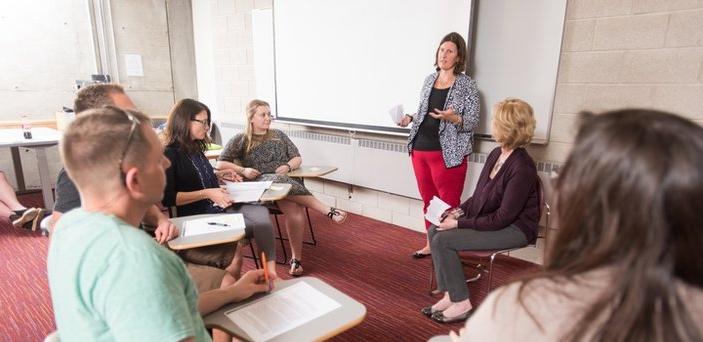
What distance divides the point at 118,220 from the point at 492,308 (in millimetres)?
753

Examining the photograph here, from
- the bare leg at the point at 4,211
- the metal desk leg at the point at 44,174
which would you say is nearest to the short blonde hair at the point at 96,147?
the metal desk leg at the point at 44,174

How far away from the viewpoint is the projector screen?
308 centimetres

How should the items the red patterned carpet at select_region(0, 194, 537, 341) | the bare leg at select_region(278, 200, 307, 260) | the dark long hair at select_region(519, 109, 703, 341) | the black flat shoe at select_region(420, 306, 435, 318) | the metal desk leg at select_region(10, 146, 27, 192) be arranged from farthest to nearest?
the metal desk leg at select_region(10, 146, 27, 192)
the bare leg at select_region(278, 200, 307, 260)
the black flat shoe at select_region(420, 306, 435, 318)
the red patterned carpet at select_region(0, 194, 537, 341)
the dark long hair at select_region(519, 109, 703, 341)

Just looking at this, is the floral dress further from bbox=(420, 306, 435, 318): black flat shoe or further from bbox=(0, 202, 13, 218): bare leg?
bbox=(0, 202, 13, 218): bare leg

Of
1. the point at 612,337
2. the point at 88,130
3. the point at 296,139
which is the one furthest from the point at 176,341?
the point at 296,139

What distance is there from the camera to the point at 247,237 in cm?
232

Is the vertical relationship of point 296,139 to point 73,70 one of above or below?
below

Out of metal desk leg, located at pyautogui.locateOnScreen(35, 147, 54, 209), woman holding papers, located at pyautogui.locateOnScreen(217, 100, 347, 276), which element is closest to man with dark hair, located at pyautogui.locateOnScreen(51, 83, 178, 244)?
woman holding papers, located at pyautogui.locateOnScreen(217, 100, 347, 276)

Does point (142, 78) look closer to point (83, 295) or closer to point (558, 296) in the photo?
point (83, 295)

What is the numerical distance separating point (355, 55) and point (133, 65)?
10.7 ft

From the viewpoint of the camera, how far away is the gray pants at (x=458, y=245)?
82.0 inches

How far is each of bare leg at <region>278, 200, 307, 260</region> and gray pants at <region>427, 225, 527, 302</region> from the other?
1.13m

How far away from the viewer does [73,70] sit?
4.68m

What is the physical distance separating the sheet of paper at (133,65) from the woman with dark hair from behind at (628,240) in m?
5.63
